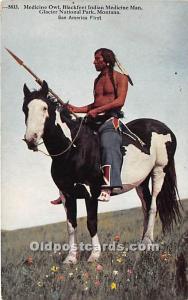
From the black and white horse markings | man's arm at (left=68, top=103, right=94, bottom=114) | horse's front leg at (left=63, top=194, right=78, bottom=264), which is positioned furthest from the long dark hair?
horse's front leg at (left=63, top=194, right=78, bottom=264)

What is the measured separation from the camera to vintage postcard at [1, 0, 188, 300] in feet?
9.29

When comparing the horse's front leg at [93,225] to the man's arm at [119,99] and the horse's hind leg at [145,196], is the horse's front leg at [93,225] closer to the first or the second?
the horse's hind leg at [145,196]

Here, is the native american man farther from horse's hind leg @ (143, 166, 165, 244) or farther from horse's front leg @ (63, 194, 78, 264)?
horse's hind leg @ (143, 166, 165, 244)

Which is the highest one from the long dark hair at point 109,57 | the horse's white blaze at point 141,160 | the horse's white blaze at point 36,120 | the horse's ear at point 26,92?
the long dark hair at point 109,57

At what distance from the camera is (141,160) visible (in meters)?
2.91

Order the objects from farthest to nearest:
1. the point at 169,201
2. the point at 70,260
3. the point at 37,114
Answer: the point at 169,201 → the point at 70,260 → the point at 37,114

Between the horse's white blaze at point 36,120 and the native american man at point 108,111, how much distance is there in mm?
161

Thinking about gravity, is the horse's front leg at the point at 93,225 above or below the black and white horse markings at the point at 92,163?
below

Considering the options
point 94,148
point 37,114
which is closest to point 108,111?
point 94,148

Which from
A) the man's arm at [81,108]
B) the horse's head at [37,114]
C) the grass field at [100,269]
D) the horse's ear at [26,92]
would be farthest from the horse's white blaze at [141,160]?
the horse's ear at [26,92]

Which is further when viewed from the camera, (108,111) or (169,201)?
(169,201)

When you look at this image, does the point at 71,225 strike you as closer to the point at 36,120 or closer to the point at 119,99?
the point at 36,120

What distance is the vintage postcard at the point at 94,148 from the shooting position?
2.83 m

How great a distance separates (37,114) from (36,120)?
3 centimetres
